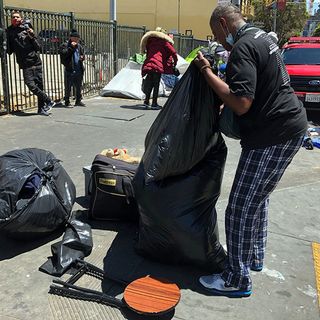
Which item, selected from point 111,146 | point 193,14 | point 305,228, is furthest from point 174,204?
point 193,14

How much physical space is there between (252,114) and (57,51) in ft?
25.5

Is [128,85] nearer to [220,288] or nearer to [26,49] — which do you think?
[26,49]

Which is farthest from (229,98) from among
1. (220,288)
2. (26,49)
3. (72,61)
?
(72,61)

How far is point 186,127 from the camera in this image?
2729 mm

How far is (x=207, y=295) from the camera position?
→ 2.79 metres

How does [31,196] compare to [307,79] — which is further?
[307,79]

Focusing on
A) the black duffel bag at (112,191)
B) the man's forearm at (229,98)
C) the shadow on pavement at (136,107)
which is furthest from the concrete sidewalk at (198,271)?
the shadow on pavement at (136,107)

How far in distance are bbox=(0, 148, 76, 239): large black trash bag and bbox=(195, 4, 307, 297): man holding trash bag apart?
53.5 inches

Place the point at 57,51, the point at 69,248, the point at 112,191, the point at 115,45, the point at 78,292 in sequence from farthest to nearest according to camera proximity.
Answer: the point at 115,45
the point at 57,51
the point at 112,191
the point at 69,248
the point at 78,292

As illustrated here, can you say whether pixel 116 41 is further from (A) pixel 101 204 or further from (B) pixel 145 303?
(B) pixel 145 303

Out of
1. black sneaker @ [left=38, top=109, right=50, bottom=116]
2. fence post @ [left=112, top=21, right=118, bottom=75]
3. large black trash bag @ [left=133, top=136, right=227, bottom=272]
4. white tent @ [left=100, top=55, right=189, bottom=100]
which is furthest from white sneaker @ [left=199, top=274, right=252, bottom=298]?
fence post @ [left=112, top=21, right=118, bottom=75]

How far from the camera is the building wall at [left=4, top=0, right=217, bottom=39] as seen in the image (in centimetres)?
3466

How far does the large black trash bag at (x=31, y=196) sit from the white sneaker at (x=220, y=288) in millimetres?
1224

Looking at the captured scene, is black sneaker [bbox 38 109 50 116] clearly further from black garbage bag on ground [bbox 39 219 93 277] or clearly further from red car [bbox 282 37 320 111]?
black garbage bag on ground [bbox 39 219 93 277]
